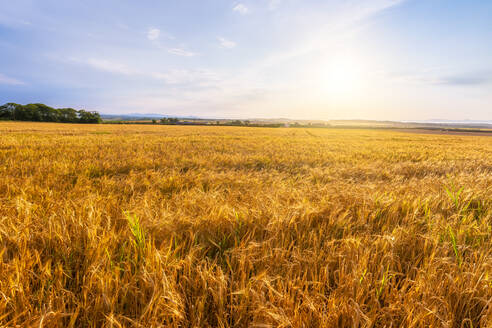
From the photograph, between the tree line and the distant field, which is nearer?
the distant field

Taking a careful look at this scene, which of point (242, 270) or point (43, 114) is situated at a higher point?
point (43, 114)

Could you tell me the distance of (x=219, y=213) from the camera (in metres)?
2.27

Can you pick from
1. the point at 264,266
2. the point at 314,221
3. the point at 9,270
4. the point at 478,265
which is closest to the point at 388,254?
the point at 478,265

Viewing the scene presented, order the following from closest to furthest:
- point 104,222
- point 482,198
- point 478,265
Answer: point 478,265 → point 104,222 → point 482,198

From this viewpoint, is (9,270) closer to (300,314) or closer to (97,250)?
(97,250)

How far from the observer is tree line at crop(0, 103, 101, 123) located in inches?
3127

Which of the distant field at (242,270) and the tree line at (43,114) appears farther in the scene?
the tree line at (43,114)

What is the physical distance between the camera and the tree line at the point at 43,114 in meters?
79.4

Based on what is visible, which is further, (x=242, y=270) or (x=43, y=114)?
(x=43, y=114)

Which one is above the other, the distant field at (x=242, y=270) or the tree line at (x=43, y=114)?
the tree line at (x=43, y=114)

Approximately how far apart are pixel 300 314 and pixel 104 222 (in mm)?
2119

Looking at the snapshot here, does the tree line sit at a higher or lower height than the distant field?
higher

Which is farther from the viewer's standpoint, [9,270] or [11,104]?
[11,104]

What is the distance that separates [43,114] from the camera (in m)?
82.6
